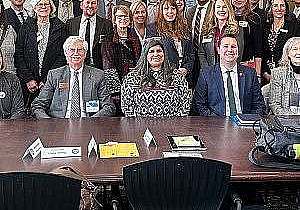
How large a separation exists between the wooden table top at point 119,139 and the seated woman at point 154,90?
31 centimetres

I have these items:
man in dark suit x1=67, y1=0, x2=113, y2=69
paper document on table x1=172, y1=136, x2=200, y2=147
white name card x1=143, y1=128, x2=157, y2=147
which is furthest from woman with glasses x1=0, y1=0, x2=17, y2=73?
paper document on table x1=172, y1=136, x2=200, y2=147

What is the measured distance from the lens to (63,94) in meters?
5.70

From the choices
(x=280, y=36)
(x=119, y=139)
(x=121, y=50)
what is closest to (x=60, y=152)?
(x=119, y=139)

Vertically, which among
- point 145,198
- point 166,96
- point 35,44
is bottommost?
point 145,198

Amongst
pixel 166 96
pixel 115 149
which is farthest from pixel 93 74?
pixel 115 149

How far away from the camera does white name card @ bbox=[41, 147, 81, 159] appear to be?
425 cm

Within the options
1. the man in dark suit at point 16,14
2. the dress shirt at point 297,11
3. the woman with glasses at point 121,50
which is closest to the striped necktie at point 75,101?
the woman with glasses at point 121,50

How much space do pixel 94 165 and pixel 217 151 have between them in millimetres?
832

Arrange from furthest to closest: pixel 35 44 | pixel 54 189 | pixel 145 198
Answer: pixel 35 44 < pixel 145 198 < pixel 54 189

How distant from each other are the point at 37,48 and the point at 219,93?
1.94 metres

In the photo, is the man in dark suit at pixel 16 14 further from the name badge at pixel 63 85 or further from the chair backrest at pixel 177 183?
the chair backrest at pixel 177 183

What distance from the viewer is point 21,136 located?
4.74 meters

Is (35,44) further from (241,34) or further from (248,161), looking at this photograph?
(248,161)

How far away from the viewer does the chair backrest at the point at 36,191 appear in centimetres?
342
